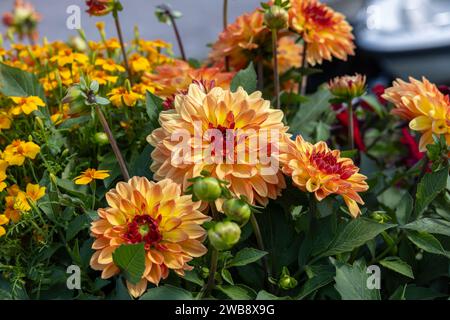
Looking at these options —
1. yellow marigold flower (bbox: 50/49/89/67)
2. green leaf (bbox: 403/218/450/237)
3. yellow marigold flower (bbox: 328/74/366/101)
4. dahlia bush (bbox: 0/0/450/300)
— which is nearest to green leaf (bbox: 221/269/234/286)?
dahlia bush (bbox: 0/0/450/300)

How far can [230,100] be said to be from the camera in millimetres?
733

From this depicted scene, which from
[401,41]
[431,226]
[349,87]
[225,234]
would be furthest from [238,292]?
[401,41]

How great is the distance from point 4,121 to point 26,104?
0.14 feet

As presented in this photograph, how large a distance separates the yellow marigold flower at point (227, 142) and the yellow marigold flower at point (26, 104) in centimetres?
21

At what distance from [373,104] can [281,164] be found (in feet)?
1.37

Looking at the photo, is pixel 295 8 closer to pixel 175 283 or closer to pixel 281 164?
pixel 281 164

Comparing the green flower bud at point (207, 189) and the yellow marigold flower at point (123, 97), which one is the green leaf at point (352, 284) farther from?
the yellow marigold flower at point (123, 97)

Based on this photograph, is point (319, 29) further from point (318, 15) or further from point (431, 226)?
point (431, 226)

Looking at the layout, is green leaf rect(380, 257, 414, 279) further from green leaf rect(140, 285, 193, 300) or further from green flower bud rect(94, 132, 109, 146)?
green flower bud rect(94, 132, 109, 146)

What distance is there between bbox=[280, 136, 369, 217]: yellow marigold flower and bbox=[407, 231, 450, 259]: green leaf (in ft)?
0.24

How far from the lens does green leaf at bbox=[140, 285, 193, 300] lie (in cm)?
67
